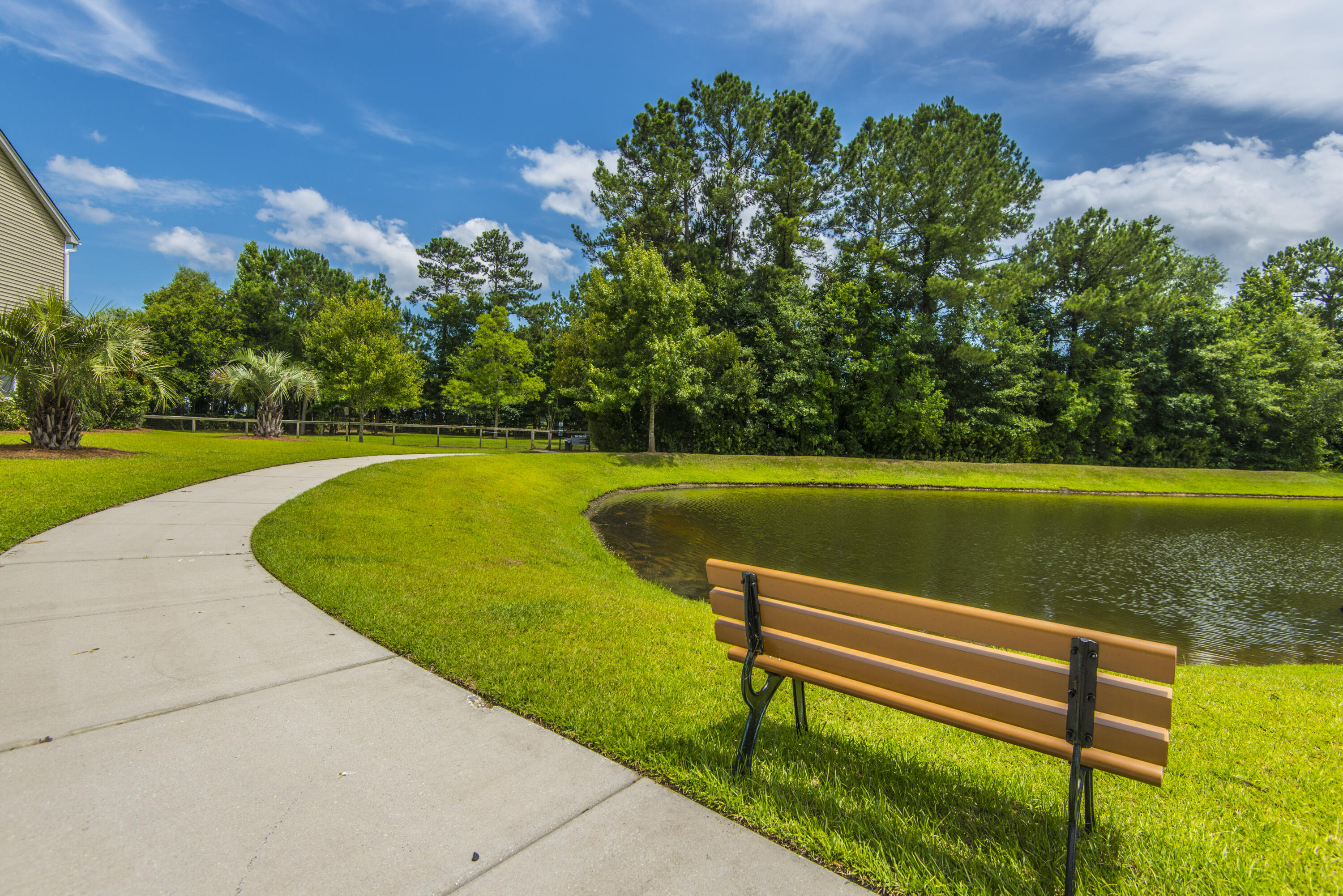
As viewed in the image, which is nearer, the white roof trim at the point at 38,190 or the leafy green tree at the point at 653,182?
the white roof trim at the point at 38,190

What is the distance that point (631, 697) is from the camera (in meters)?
3.53

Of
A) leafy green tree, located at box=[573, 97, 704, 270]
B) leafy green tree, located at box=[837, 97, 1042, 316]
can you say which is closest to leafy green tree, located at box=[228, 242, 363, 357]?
leafy green tree, located at box=[573, 97, 704, 270]

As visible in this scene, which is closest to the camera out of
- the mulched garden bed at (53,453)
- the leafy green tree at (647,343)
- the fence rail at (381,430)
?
the mulched garden bed at (53,453)

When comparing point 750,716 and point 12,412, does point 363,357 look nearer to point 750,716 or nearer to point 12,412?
point 12,412

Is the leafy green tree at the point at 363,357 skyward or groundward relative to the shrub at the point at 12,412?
skyward

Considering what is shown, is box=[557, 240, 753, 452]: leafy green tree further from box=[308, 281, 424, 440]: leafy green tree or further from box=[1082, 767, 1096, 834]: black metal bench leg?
box=[1082, 767, 1096, 834]: black metal bench leg

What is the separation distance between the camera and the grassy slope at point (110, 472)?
7.11 m

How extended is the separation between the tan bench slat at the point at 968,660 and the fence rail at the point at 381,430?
29687 millimetres

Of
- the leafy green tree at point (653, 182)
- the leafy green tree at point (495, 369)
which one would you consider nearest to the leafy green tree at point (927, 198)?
the leafy green tree at point (653, 182)

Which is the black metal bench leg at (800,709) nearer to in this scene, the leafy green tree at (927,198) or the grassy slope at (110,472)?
the grassy slope at (110,472)

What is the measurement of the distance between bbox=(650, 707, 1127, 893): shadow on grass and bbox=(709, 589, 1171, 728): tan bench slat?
0.65 m

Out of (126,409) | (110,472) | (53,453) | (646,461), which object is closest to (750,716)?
(110,472)

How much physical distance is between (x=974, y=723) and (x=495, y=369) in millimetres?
32760

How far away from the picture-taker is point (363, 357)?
28953 mm
